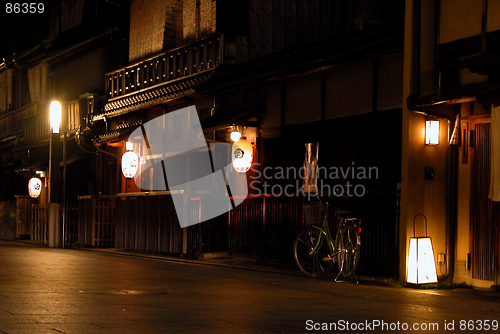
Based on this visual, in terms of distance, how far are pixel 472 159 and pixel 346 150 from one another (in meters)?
3.67

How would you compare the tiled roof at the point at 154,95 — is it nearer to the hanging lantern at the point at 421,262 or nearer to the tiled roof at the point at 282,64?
the tiled roof at the point at 282,64

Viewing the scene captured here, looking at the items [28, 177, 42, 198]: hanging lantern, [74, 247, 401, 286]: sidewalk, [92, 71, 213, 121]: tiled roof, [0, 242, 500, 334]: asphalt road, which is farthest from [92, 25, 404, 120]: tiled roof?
[28, 177, 42, 198]: hanging lantern

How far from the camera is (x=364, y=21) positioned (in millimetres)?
17844

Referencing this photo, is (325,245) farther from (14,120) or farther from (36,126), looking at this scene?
(14,120)

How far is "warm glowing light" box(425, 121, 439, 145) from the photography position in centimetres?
1341

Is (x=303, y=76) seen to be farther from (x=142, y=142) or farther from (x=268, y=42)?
(x=142, y=142)

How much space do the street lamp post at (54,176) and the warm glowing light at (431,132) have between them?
52.7ft

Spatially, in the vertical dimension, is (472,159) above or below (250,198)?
above

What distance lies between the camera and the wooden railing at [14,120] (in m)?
37.5

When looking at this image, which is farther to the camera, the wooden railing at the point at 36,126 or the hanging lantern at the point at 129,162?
the wooden railing at the point at 36,126

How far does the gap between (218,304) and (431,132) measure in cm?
622

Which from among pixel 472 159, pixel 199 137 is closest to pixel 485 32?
pixel 472 159

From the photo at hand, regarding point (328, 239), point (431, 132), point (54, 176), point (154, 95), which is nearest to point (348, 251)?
point (328, 239)

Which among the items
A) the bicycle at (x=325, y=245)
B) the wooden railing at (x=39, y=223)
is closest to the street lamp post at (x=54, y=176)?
the wooden railing at (x=39, y=223)
